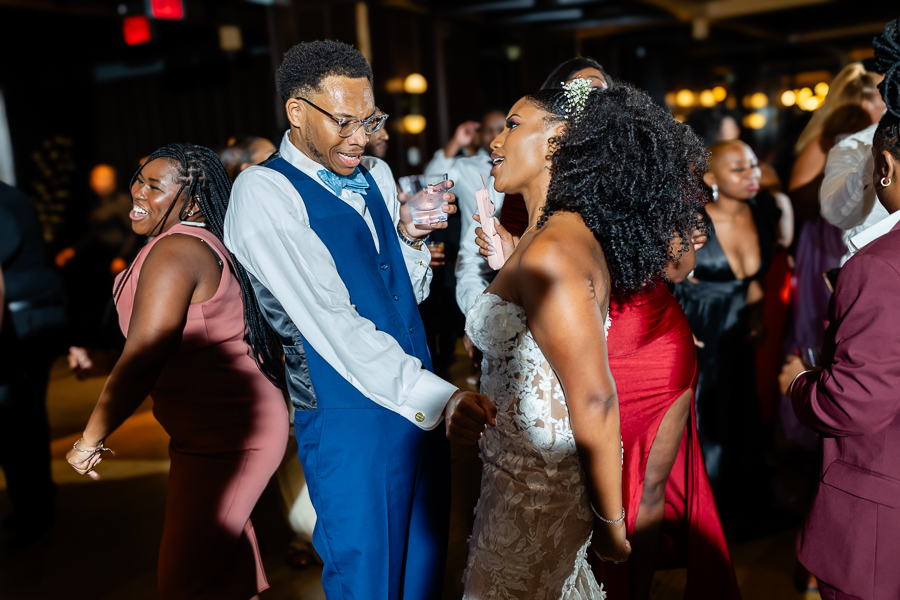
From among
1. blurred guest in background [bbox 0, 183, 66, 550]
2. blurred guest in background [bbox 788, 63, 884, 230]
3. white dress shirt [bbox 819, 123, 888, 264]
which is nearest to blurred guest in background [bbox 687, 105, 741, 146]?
blurred guest in background [bbox 788, 63, 884, 230]

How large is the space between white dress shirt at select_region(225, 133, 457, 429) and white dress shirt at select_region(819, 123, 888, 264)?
137cm

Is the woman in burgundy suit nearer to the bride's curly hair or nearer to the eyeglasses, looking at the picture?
the bride's curly hair

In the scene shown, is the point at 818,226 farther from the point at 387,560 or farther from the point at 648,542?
the point at 387,560

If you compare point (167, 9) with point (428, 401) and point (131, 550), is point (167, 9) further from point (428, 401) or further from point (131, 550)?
point (428, 401)

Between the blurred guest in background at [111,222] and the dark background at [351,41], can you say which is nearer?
the blurred guest in background at [111,222]

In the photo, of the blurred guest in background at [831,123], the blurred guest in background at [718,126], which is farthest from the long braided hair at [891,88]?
the blurred guest in background at [718,126]

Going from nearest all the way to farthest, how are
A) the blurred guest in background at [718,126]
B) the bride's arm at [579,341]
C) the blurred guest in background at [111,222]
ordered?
the bride's arm at [579,341] < the blurred guest in background at [718,126] < the blurred guest in background at [111,222]

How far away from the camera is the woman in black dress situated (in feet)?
8.86

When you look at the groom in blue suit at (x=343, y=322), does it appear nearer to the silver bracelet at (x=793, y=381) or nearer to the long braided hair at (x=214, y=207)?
the long braided hair at (x=214, y=207)

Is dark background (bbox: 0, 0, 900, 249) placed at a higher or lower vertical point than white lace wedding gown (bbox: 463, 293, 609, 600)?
higher

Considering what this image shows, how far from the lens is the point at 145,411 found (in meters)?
4.70

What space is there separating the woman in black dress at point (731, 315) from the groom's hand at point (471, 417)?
5.41 ft

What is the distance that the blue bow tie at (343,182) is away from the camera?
5.11 feet

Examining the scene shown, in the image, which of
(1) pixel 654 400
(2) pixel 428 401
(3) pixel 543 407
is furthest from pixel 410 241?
(1) pixel 654 400
